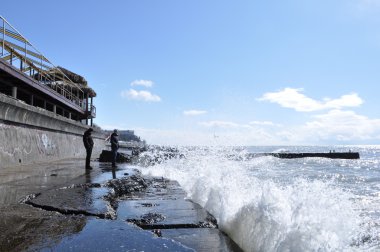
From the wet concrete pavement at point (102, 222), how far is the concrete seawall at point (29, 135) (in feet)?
15.9

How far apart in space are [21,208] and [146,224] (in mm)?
1795

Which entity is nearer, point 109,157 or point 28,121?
point 28,121

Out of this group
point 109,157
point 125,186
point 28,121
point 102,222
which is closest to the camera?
point 102,222

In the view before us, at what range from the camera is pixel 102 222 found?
4301 mm

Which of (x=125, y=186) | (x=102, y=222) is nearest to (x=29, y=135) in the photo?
(x=125, y=186)

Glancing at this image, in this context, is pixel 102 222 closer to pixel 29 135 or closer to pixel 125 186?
pixel 125 186

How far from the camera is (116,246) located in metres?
3.39

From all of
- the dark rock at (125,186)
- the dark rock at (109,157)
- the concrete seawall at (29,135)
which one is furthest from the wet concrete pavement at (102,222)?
the dark rock at (109,157)

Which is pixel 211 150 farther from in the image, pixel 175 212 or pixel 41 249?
pixel 41 249

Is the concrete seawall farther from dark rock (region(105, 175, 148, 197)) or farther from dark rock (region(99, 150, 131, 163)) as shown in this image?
dark rock (region(105, 175, 148, 197))

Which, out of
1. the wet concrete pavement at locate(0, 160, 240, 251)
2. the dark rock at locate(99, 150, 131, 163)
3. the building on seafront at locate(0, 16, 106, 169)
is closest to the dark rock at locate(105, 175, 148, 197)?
the wet concrete pavement at locate(0, 160, 240, 251)

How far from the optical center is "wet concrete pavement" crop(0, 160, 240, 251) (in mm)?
3470

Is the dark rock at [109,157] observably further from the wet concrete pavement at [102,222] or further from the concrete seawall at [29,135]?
the wet concrete pavement at [102,222]

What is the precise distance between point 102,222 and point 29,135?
33.4 feet
